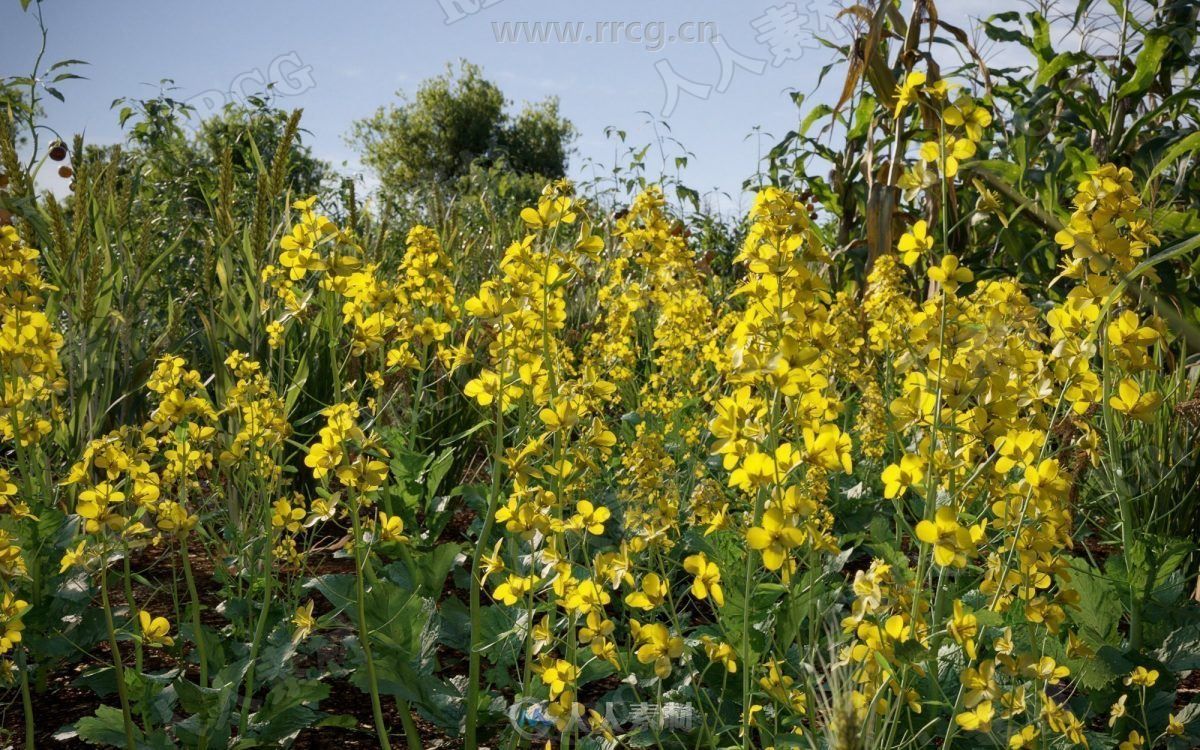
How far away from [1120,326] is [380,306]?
141 centimetres

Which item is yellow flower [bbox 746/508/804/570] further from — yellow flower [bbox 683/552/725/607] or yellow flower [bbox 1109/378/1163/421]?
yellow flower [bbox 1109/378/1163/421]

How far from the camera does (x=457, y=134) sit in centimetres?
3056

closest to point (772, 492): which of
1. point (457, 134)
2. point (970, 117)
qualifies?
point (970, 117)

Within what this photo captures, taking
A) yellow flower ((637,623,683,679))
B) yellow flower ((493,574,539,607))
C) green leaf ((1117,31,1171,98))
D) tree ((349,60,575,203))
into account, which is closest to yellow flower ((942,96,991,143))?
yellow flower ((637,623,683,679))

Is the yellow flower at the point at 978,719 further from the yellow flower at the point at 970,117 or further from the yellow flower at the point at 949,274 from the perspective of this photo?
the yellow flower at the point at 970,117

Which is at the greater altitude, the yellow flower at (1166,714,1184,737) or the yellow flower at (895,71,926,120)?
the yellow flower at (895,71,926,120)

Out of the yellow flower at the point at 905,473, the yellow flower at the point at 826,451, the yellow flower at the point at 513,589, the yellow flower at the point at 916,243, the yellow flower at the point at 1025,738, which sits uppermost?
the yellow flower at the point at 916,243

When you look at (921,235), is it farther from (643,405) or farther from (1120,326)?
(643,405)

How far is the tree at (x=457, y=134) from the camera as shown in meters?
30.4

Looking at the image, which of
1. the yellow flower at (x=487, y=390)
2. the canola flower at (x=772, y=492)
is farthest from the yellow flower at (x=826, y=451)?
the yellow flower at (x=487, y=390)

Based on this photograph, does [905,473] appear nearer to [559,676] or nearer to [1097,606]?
[559,676]

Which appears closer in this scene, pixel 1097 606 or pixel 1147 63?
pixel 1097 606

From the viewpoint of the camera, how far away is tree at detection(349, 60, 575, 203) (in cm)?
3044

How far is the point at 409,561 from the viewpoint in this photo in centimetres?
212
